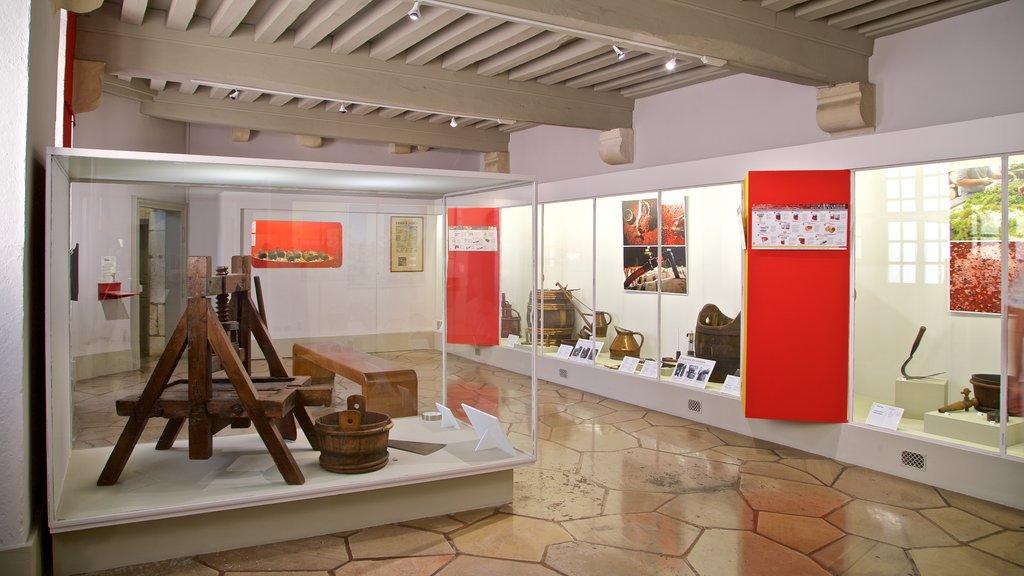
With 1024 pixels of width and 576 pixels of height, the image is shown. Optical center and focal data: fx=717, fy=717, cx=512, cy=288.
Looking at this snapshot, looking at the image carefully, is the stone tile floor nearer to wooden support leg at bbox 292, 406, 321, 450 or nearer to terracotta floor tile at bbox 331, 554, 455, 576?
terracotta floor tile at bbox 331, 554, 455, 576

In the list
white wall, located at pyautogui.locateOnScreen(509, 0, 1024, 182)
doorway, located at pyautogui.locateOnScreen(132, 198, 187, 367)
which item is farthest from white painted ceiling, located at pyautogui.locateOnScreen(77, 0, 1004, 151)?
doorway, located at pyautogui.locateOnScreen(132, 198, 187, 367)

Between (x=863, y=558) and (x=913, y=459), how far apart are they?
5.42 ft

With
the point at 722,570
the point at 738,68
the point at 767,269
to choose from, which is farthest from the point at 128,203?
the point at 767,269

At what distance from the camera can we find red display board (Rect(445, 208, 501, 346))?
15.4ft

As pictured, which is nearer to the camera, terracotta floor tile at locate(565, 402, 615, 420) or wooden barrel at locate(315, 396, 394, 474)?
wooden barrel at locate(315, 396, 394, 474)

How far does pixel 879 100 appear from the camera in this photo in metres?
5.42

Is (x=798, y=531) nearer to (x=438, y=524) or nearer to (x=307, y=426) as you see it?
(x=438, y=524)

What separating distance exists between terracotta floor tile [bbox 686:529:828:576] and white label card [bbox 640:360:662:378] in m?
3.34

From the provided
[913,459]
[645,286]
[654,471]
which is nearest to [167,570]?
[654,471]

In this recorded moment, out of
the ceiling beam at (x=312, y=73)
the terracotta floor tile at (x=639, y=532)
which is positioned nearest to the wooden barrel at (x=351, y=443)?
the terracotta floor tile at (x=639, y=532)

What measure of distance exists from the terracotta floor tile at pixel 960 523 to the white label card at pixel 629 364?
344cm

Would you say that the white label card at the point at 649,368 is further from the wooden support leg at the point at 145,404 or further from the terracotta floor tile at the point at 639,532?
the wooden support leg at the point at 145,404

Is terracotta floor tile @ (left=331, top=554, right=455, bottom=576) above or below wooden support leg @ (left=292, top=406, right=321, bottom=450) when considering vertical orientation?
below

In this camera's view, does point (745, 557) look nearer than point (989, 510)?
Yes
